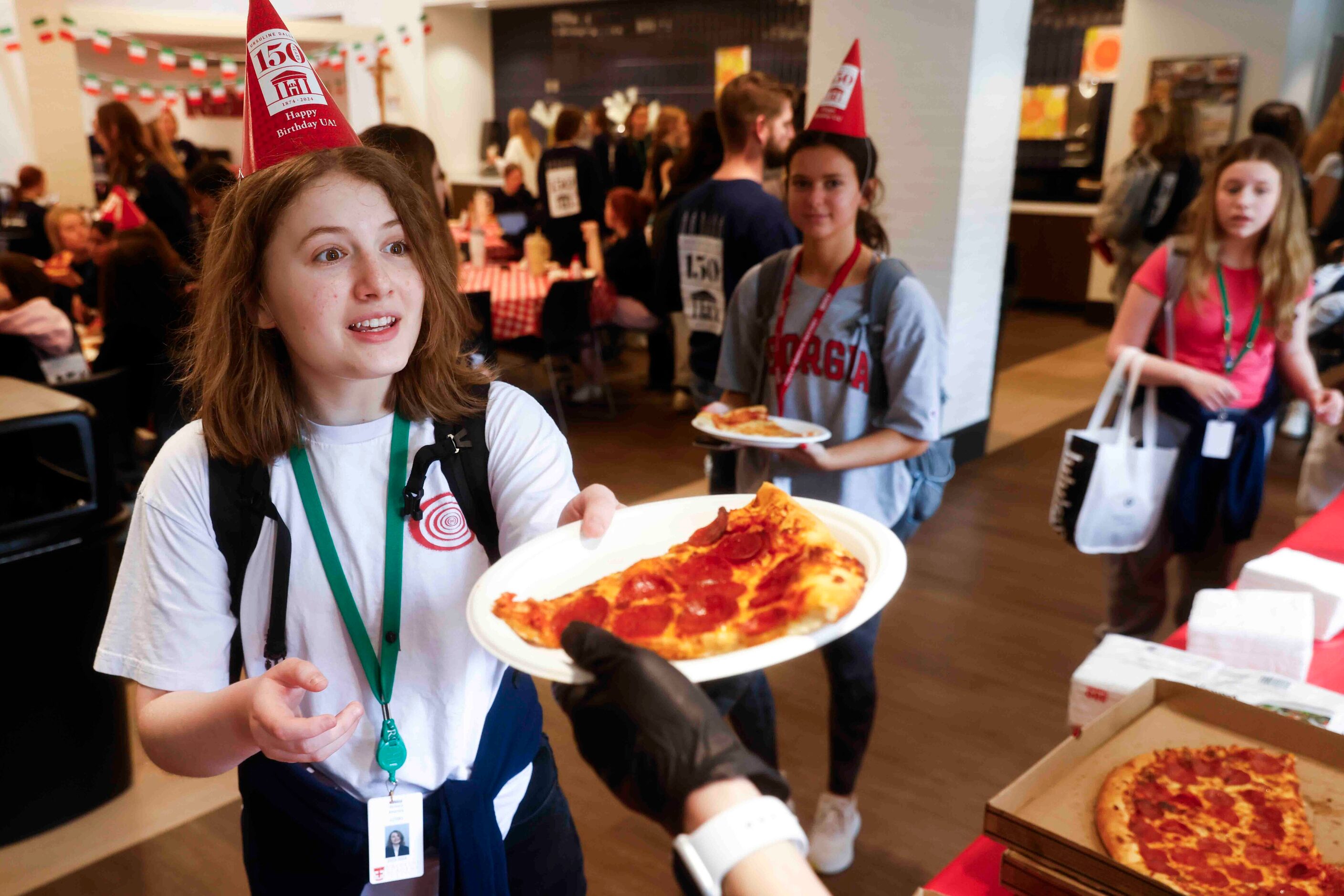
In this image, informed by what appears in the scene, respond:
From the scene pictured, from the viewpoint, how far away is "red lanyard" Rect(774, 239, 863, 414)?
88.4 inches

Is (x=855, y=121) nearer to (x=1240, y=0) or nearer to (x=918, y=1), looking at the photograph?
(x=918, y=1)

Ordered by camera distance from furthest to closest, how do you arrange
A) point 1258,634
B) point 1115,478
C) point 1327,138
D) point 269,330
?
1. point 1327,138
2. point 1115,478
3. point 1258,634
4. point 269,330

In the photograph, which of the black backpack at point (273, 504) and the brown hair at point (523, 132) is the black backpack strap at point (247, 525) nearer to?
the black backpack at point (273, 504)

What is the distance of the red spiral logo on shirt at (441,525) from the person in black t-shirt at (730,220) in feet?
6.01

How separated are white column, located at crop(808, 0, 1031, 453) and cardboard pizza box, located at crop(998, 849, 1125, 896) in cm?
357

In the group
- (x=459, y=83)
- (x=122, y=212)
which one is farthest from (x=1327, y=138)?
(x=459, y=83)

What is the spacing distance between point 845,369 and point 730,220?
1177 mm

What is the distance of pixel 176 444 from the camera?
1182 millimetres

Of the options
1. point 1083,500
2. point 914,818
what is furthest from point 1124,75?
point 914,818

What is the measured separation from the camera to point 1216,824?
1.18m

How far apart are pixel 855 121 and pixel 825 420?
0.67m

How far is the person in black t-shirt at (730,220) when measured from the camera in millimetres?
3160

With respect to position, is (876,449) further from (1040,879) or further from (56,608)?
(56,608)

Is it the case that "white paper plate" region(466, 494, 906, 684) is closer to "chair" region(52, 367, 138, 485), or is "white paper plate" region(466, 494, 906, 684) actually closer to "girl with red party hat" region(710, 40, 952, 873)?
"girl with red party hat" region(710, 40, 952, 873)
